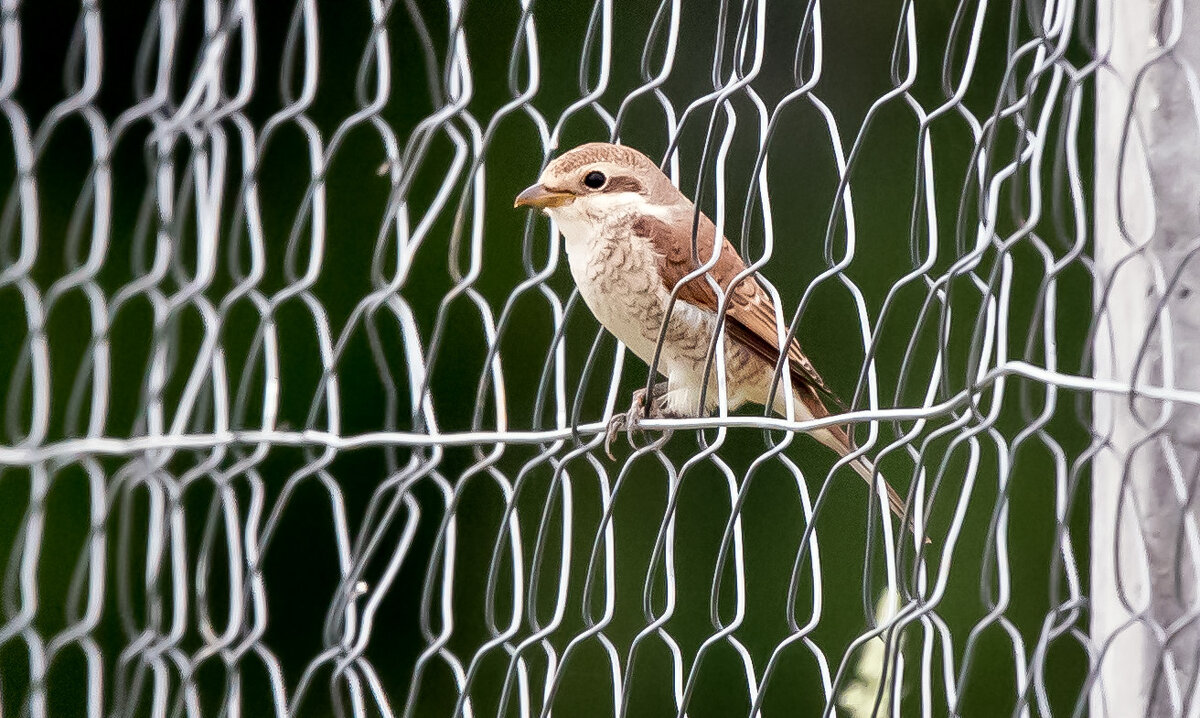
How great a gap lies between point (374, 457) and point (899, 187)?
4.22ft

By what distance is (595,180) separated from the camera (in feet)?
6.45

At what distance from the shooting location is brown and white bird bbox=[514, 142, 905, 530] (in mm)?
1938

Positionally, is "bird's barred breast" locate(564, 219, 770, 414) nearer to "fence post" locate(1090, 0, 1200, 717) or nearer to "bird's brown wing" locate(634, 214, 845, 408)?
"bird's brown wing" locate(634, 214, 845, 408)

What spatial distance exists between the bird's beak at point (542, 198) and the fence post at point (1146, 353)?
2.61 ft

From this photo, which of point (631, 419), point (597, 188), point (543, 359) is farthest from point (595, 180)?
point (543, 359)

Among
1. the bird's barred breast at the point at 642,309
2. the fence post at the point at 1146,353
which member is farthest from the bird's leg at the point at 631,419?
the fence post at the point at 1146,353

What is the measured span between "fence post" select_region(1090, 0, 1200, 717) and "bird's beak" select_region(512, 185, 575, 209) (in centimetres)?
79

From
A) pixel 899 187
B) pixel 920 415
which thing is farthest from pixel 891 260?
pixel 920 415

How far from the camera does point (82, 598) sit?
3082 mm

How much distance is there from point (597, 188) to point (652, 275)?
0.14 metres

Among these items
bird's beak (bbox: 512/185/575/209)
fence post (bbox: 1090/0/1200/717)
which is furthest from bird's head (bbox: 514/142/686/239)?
fence post (bbox: 1090/0/1200/717)

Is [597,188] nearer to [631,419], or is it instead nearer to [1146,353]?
[631,419]

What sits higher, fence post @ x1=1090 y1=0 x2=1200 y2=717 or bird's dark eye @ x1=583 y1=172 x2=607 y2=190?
bird's dark eye @ x1=583 y1=172 x2=607 y2=190

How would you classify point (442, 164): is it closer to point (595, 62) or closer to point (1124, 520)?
point (595, 62)
